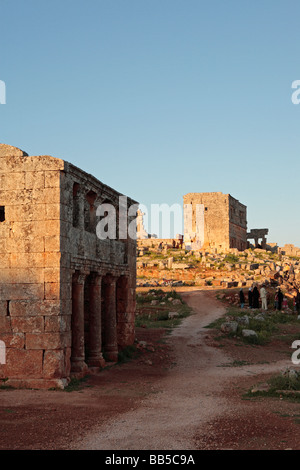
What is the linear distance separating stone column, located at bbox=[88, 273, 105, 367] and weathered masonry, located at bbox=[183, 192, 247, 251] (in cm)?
4311

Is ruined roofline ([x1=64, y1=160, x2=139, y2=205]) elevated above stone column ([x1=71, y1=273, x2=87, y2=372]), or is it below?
above

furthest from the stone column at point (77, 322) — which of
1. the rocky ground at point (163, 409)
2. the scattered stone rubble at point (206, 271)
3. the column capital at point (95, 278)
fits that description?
the scattered stone rubble at point (206, 271)

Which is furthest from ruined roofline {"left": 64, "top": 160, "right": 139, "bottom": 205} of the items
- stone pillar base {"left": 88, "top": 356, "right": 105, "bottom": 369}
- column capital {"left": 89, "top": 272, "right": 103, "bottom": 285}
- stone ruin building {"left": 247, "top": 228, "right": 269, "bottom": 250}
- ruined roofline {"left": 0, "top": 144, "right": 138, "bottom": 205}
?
stone ruin building {"left": 247, "top": 228, "right": 269, "bottom": 250}

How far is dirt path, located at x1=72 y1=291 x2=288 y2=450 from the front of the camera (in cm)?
790

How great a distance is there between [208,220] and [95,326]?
143ft

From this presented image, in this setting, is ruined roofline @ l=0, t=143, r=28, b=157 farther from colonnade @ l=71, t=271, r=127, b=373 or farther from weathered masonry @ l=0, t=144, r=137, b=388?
colonnade @ l=71, t=271, r=127, b=373

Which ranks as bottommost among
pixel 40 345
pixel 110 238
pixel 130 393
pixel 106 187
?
pixel 130 393

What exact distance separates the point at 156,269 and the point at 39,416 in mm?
34020

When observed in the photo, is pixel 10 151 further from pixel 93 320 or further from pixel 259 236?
pixel 259 236

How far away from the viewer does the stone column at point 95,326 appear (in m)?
15.2

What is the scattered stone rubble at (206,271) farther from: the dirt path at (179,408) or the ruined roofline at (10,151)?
the ruined roofline at (10,151)
